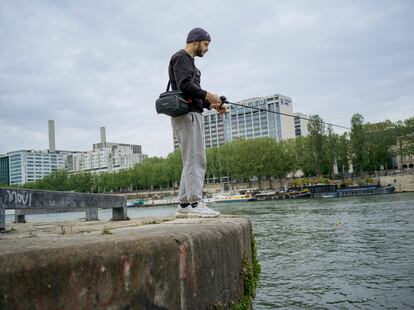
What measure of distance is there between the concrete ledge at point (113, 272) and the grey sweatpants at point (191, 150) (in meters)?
1.79

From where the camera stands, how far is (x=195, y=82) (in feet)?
15.8

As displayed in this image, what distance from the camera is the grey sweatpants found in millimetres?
4688

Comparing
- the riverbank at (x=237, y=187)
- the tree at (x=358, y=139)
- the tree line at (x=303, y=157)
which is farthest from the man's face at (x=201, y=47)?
the tree at (x=358, y=139)

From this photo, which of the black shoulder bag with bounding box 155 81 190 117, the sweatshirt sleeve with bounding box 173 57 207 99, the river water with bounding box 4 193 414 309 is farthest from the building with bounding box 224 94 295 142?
the black shoulder bag with bounding box 155 81 190 117

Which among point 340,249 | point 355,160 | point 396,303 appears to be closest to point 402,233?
point 340,249

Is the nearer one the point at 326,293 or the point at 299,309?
the point at 299,309

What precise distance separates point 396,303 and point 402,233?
698cm

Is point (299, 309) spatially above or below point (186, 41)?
below

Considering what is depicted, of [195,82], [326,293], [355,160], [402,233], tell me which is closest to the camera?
Result: [195,82]

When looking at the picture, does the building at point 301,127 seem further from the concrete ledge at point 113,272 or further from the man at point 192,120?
the concrete ledge at point 113,272

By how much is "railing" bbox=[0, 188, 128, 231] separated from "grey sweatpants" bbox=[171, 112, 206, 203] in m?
1.15

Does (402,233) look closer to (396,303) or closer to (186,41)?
(396,303)

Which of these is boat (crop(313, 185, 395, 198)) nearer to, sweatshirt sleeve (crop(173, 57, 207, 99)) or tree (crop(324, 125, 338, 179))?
tree (crop(324, 125, 338, 179))

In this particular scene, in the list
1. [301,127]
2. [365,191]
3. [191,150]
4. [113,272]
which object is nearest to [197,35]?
[191,150]
